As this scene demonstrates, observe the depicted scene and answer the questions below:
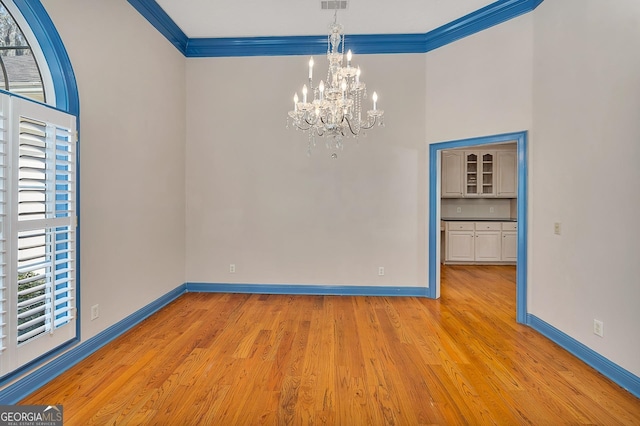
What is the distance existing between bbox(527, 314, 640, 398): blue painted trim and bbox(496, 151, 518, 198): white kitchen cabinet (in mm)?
4126

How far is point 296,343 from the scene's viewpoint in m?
3.04

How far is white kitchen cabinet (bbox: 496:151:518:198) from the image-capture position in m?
6.90

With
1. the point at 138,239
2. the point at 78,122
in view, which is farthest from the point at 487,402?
the point at 78,122

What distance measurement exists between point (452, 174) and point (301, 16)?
465 centimetres

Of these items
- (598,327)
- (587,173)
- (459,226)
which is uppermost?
(587,173)

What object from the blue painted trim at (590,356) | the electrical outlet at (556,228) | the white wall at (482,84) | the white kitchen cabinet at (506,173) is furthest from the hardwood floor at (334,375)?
the white kitchen cabinet at (506,173)

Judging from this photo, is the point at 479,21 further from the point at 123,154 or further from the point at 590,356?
the point at 123,154

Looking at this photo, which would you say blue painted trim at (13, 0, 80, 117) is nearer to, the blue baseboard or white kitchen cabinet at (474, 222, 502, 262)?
the blue baseboard

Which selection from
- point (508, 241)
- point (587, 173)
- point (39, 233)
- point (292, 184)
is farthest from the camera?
point (508, 241)

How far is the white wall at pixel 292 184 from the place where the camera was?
4.46 m

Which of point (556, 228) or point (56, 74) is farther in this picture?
point (556, 228)

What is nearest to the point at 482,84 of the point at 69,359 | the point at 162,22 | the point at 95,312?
the point at 162,22

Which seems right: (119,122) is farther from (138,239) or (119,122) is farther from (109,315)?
(109,315)

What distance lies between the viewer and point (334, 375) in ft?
8.13
